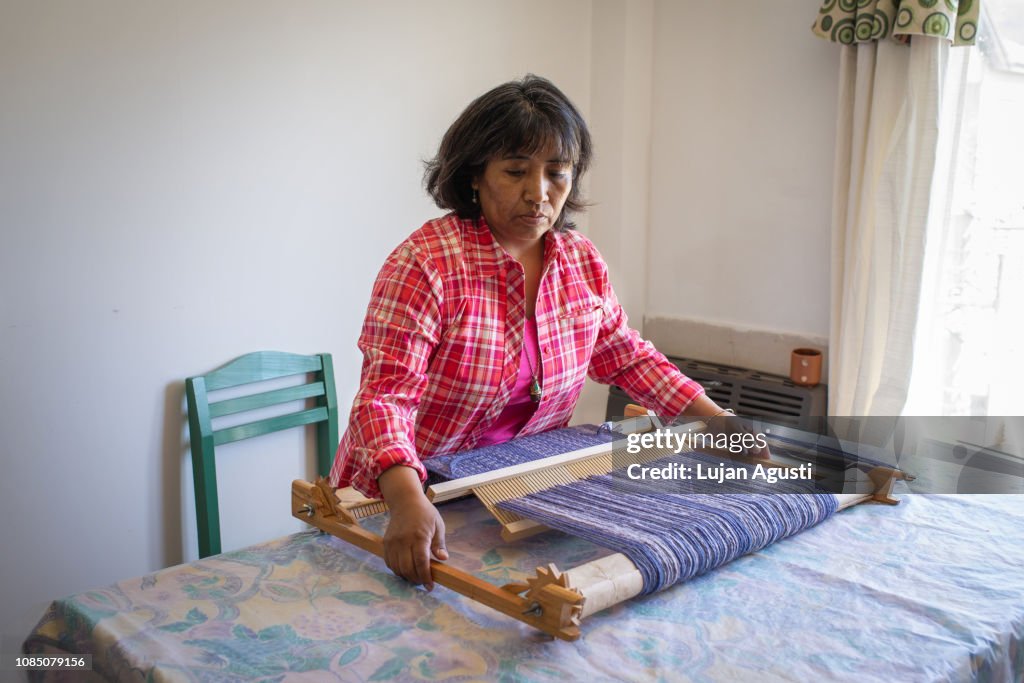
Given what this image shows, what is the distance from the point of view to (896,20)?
246cm

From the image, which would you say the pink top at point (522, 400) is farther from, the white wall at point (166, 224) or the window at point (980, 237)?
the window at point (980, 237)

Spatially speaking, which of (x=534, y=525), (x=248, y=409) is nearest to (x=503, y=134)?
(x=534, y=525)

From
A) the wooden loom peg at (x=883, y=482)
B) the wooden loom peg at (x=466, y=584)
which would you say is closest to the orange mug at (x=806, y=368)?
the wooden loom peg at (x=883, y=482)

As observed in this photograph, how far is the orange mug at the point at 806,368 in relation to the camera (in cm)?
290

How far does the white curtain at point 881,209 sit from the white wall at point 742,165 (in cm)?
15

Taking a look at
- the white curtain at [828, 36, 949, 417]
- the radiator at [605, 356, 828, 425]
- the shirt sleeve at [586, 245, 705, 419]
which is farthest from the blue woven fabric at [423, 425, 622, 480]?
the white curtain at [828, 36, 949, 417]

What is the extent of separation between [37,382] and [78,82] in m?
0.75

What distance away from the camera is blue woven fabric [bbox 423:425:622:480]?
4.99 ft

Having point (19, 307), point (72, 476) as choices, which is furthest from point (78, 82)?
point (72, 476)

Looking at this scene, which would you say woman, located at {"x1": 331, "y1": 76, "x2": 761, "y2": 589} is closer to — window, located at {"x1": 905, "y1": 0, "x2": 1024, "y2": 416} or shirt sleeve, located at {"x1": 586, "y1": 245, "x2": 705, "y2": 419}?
shirt sleeve, located at {"x1": 586, "y1": 245, "x2": 705, "y2": 419}

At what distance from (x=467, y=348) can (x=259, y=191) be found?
1.23 meters

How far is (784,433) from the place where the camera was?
1789 mm

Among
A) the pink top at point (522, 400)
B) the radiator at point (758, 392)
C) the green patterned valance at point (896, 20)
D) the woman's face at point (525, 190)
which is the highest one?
the green patterned valance at point (896, 20)

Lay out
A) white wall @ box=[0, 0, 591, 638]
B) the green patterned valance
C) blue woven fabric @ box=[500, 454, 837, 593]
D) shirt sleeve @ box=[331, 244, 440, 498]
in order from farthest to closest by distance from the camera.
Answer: the green patterned valance, white wall @ box=[0, 0, 591, 638], shirt sleeve @ box=[331, 244, 440, 498], blue woven fabric @ box=[500, 454, 837, 593]
